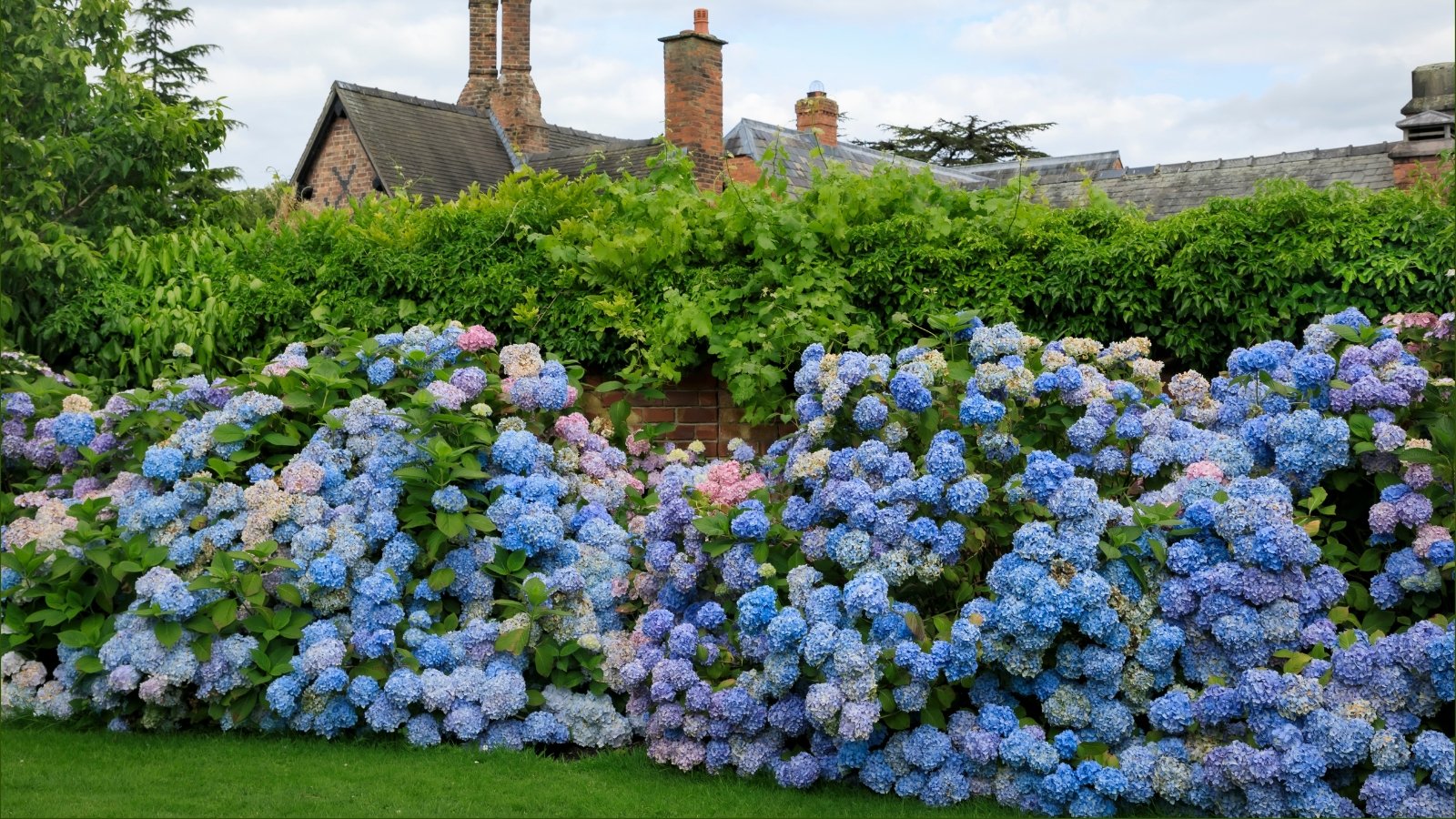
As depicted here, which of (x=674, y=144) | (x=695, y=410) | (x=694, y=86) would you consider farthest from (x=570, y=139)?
(x=695, y=410)

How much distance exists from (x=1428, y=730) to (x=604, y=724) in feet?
9.15

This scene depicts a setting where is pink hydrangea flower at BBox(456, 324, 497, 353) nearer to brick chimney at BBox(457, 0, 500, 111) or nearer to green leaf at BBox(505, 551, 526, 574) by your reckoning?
green leaf at BBox(505, 551, 526, 574)

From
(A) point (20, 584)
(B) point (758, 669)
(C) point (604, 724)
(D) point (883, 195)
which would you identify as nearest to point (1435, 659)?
(B) point (758, 669)

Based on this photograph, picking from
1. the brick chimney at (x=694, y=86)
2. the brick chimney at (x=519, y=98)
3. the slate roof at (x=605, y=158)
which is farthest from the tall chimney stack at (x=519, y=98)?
the brick chimney at (x=694, y=86)

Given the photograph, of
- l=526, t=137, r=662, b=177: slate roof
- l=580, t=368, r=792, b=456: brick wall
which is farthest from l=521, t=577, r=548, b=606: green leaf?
l=526, t=137, r=662, b=177: slate roof

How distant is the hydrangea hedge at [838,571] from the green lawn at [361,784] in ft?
0.36

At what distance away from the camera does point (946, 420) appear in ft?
16.1

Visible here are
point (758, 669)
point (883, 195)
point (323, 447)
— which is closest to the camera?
point (758, 669)

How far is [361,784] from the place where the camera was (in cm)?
425

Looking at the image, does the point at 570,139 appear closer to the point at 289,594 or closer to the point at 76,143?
the point at 76,143

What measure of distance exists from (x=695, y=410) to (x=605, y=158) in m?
15.4

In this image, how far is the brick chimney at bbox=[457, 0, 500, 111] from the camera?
94.6ft

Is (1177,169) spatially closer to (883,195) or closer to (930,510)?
(883,195)

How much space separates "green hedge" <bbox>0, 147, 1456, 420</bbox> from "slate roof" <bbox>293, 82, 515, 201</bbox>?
53.7 ft
